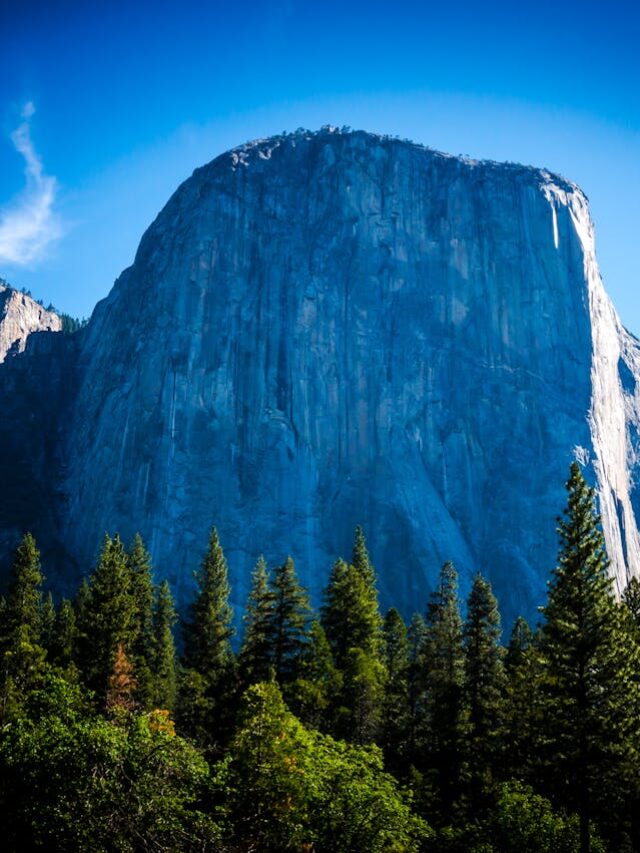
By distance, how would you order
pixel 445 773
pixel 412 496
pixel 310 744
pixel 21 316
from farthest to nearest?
pixel 21 316 → pixel 412 496 → pixel 445 773 → pixel 310 744

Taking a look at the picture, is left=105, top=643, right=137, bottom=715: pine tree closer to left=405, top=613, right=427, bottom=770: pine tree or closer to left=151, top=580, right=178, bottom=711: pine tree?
left=151, top=580, right=178, bottom=711: pine tree

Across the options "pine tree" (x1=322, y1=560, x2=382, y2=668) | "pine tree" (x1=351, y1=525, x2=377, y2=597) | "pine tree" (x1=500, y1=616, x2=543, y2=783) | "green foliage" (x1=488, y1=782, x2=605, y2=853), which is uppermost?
"pine tree" (x1=351, y1=525, x2=377, y2=597)

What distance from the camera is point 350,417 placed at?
11288 centimetres

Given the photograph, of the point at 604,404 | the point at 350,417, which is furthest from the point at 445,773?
the point at 604,404

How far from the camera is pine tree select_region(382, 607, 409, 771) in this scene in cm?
3688

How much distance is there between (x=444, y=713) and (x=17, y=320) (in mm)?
153195

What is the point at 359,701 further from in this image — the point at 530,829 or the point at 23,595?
the point at 23,595

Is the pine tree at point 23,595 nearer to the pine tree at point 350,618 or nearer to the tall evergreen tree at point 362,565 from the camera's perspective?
the pine tree at point 350,618

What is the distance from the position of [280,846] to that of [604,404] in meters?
110

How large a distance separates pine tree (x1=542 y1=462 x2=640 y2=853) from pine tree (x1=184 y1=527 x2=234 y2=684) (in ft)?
64.0

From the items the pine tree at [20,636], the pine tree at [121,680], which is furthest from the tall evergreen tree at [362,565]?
the pine tree at [20,636]

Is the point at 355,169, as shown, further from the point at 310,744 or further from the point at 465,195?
the point at 310,744

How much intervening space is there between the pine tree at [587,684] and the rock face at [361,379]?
252 ft

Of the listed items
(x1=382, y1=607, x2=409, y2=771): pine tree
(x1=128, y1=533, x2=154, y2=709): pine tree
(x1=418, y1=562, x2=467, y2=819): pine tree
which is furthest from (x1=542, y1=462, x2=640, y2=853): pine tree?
(x1=128, y1=533, x2=154, y2=709): pine tree
